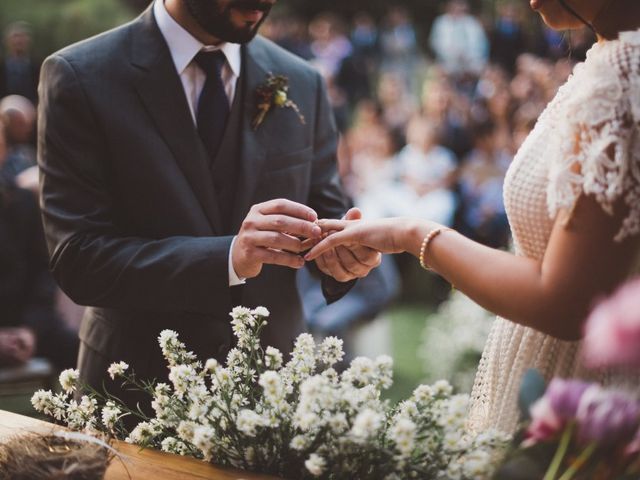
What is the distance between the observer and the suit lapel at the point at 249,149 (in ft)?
7.65

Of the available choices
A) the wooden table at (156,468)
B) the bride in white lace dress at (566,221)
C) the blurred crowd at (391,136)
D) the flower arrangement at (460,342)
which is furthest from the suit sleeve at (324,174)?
the flower arrangement at (460,342)

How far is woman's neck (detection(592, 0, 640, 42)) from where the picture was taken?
1.55 metres

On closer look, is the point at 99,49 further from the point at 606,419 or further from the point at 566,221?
the point at 606,419

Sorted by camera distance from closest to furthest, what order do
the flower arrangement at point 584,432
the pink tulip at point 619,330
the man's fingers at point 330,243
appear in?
the pink tulip at point 619,330 → the flower arrangement at point 584,432 → the man's fingers at point 330,243

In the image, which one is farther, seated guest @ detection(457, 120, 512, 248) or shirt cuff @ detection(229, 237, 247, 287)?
seated guest @ detection(457, 120, 512, 248)

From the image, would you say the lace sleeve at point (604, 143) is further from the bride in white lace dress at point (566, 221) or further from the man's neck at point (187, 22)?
the man's neck at point (187, 22)

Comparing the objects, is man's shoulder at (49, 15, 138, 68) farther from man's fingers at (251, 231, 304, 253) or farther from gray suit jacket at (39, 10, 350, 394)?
man's fingers at (251, 231, 304, 253)

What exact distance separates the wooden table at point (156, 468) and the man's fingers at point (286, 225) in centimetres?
55

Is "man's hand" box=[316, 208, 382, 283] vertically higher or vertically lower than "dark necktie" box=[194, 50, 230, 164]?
lower

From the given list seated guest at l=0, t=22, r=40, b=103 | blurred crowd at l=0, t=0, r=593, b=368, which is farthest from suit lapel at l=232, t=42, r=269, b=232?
seated guest at l=0, t=22, r=40, b=103

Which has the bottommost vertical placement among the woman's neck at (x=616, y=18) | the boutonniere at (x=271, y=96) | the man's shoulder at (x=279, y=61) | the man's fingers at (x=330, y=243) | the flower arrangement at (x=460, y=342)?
the flower arrangement at (x=460, y=342)

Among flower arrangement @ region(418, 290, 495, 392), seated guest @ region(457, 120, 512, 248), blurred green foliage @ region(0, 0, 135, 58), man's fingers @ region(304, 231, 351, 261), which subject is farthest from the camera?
blurred green foliage @ region(0, 0, 135, 58)

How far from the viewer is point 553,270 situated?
1.40 meters

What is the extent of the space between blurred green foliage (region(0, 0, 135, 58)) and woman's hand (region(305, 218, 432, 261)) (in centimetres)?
1116
